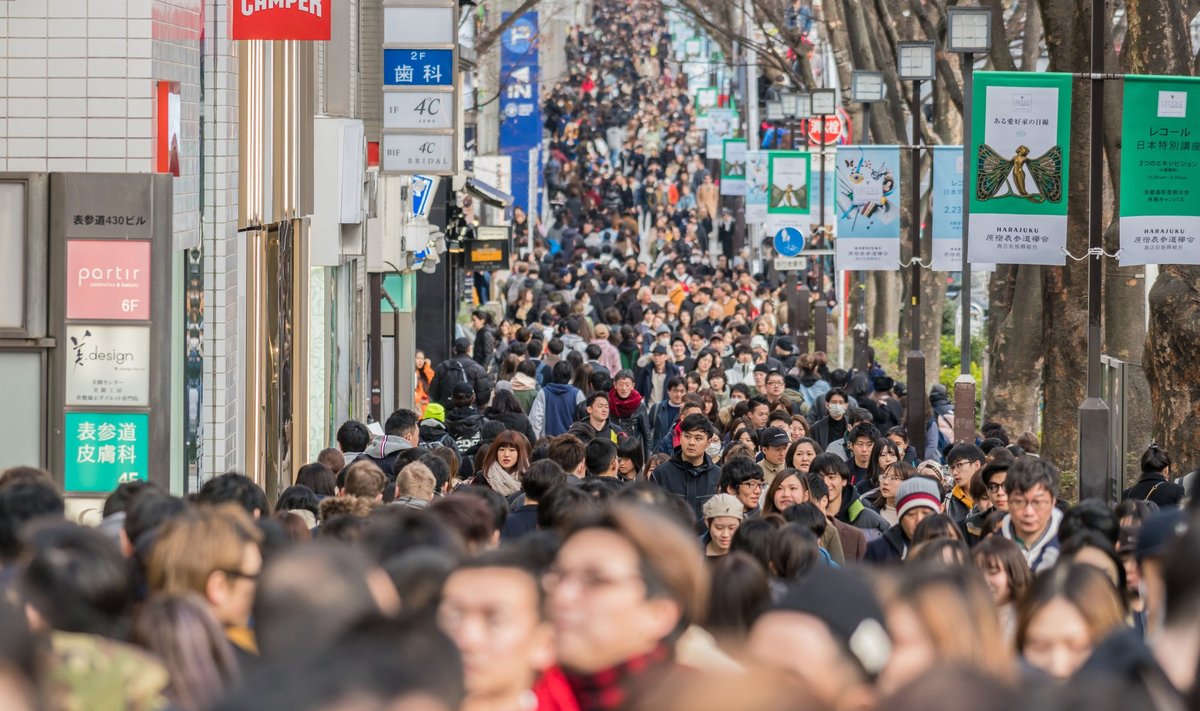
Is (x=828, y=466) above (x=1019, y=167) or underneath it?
underneath

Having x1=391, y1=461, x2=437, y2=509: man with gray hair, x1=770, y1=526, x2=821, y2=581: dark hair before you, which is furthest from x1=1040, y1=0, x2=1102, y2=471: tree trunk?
x1=770, y1=526, x2=821, y2=581: dark hair

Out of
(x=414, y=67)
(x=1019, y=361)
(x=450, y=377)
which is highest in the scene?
(x=414, y=67)

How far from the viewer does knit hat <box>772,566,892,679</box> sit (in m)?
4.54

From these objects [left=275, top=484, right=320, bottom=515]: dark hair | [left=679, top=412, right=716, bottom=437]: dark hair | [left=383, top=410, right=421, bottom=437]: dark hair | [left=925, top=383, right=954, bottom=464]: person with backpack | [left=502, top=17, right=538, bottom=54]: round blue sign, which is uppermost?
[left=502, top=17, right=538, bottom=54]: round blue sign

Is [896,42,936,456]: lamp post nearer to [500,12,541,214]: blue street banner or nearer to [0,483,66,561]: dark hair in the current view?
[0,483,66,561]: dark hair

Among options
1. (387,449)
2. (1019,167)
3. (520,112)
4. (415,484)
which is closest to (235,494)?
(415,484)

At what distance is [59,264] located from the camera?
10594 millimetres

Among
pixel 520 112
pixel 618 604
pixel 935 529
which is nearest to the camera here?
pixel 618 604

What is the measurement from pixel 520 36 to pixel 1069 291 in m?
32.4

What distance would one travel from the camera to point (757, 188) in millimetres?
39531

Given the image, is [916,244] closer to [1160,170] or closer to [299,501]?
[1160,170]

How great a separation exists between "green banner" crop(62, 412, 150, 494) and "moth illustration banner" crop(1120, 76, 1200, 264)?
A: 24.2ft

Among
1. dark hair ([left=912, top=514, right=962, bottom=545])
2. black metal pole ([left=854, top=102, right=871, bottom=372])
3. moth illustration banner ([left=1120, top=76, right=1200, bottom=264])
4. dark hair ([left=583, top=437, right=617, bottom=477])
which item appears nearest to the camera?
dark hair ([left=912, top=514, right=962, bottom=545])

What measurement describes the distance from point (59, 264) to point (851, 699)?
7332 millimetres
